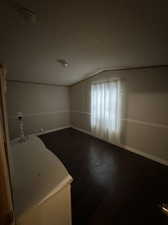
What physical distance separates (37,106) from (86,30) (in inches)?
132

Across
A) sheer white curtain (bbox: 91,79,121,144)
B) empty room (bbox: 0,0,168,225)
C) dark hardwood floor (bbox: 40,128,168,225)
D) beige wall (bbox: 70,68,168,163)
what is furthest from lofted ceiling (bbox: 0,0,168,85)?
dark hardwood floor (bbox: 40,128,168,225)

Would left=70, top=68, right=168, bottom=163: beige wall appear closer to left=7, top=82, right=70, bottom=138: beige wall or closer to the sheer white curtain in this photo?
the sheer white curtain

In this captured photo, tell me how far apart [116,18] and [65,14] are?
526mm

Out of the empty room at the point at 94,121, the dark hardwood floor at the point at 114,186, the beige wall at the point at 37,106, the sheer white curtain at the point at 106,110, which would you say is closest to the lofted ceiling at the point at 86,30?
the empty room at the point at 94,121

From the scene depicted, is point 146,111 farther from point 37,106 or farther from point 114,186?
point 37,106

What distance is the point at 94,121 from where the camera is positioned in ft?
12.9

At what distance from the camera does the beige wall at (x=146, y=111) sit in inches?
90.3

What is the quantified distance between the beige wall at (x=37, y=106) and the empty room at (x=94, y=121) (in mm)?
35

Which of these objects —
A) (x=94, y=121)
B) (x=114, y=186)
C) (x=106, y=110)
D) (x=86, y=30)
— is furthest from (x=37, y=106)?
(x=114, y=186)

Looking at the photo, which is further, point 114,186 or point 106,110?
point 106,110

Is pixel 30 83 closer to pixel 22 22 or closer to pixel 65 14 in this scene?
pixel 22 22

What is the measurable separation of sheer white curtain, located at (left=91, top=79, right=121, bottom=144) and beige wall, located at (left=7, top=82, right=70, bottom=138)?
63.0 inches

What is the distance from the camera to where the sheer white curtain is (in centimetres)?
312

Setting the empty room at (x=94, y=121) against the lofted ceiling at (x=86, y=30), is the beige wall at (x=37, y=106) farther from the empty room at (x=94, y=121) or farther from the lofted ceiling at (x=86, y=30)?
the lofted ceiling at (x=86, y=30)
